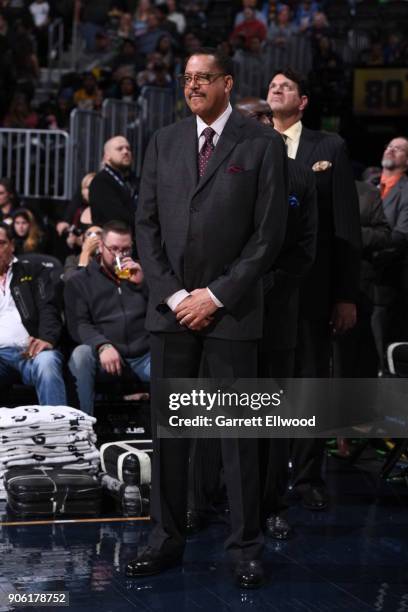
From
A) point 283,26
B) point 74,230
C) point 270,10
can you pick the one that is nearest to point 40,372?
point 74,230

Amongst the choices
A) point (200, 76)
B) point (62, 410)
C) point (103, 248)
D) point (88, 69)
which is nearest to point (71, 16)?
point (88, 69)

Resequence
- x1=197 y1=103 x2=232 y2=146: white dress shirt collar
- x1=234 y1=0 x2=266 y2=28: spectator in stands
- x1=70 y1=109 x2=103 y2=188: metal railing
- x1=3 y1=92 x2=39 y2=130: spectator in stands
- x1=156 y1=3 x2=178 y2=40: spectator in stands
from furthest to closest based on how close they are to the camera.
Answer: x1=234 y1=0 x2=266 y2=28: spectator in stands, x1=156 y1=3 x2=178 y2=40: spectator in stands, x1=3 y1=92 x2=39 y2=130: spectator in stands, x1=70 y1=109 x2=103 y2=188: metal railing, x1=197 y1=103 x2=232 y2=146: white dress shirt collar

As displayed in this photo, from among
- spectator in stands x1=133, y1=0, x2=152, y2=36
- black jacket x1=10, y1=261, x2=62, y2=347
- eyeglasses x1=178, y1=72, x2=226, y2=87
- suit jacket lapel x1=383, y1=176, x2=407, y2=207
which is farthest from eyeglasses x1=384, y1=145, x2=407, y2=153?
spectator in stands x1=133, y1=0, x2=152, y2=36

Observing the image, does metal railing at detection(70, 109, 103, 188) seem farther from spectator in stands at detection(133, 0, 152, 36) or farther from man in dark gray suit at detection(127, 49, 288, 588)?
man in dark gray suit at detection(127, 49, 288, 588)

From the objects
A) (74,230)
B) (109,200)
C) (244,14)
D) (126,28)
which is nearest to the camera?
(109,200)

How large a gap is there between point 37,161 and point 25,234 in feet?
10.0

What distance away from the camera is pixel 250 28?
51.8ft

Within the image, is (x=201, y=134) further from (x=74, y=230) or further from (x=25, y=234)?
(x=25, y=234)

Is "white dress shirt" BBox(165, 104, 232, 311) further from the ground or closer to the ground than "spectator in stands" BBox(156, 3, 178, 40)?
closer to the ground

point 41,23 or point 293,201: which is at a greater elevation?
point 41,23

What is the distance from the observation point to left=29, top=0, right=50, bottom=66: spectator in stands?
50.8ft

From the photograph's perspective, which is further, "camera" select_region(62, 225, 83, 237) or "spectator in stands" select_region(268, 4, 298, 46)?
"spectator in stands" select_region(268, 4, 298, 46)

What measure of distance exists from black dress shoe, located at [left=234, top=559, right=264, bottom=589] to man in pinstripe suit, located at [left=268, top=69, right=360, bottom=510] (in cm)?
116

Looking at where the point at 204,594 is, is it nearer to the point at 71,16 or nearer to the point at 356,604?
the point at 356,604
